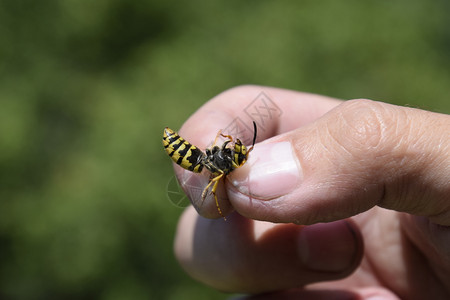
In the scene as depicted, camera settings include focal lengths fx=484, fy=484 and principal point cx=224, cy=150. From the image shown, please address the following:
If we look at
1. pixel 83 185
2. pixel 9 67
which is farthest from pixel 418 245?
pixel 9 67

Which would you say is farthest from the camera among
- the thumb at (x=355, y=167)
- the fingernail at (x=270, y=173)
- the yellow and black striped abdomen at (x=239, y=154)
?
the yellow and black striped abdomen at (x=239, y=154)

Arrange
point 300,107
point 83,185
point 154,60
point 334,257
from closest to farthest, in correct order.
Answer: point 334,257, point 300,107, point 83,185, point 154,60

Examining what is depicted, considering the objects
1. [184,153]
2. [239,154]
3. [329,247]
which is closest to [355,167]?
[239,154]

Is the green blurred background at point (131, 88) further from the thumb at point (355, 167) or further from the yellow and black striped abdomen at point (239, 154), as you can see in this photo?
the thumb at point (355, 167)

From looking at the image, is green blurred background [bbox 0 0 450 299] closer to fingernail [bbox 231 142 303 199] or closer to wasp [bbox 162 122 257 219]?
wasp [bbox 162 122 257 219]

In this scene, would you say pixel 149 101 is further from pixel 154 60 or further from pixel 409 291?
pixel 409 291

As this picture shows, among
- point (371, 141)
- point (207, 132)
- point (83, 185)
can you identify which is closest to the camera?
point (371, 141)

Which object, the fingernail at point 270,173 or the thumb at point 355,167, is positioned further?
the fingernail at point 270,173

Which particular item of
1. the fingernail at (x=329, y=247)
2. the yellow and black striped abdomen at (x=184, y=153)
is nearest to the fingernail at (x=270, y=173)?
the yellow and black striped abdomen at (x=184, y=153)
